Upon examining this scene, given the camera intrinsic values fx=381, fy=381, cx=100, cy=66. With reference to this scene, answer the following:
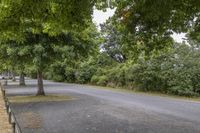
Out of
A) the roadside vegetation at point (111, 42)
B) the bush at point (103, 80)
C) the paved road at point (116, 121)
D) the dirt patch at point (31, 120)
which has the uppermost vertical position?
the roadside vegetation at point (111, 42)

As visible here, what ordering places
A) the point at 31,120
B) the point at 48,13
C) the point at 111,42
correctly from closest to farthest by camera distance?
the point at 48,13 → the point at 31,120 → the point at 111,42

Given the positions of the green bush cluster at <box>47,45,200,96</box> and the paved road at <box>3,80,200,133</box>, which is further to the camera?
the green bush cluster at <box>47,45,200,96</box>

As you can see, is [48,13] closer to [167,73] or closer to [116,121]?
[116,121]

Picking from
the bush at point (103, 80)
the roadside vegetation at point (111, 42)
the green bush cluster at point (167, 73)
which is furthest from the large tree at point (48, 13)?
the bush at point (103, 80)

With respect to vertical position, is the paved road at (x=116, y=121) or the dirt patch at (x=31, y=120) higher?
the paved road at (x=116, y=121)

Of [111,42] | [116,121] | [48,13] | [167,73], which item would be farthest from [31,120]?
[111,42]

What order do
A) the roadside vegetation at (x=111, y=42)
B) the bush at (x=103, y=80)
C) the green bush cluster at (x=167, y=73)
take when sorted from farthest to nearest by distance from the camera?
the bush at (x=103, y=80), the green bush cluster at (x=167, y=73), the roadside vegetation at (x=111, y=42)

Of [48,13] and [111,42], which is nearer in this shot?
[48,13]

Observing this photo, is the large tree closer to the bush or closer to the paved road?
the paved road

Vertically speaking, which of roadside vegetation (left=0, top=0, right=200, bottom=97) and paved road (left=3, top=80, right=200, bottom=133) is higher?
roadside vegetation (left=0, top=0, right=200, bottom=97)

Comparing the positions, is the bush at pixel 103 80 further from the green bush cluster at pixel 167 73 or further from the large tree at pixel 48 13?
the large tree at pixel 48 13

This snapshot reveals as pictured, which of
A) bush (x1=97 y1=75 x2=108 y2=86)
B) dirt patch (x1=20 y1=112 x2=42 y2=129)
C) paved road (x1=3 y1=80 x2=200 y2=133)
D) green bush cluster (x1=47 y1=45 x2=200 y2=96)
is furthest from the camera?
bush (x1=97 y1=75 x2=108 y2=86)

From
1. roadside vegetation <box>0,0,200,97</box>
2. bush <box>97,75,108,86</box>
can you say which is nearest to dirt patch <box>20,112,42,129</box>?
roadside vegetation <box>0,0,200,97</box>

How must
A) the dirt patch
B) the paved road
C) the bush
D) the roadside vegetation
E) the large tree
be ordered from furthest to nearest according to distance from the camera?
the bush
the dirt patch
the paved road
the roadside vegetation
the large tree
